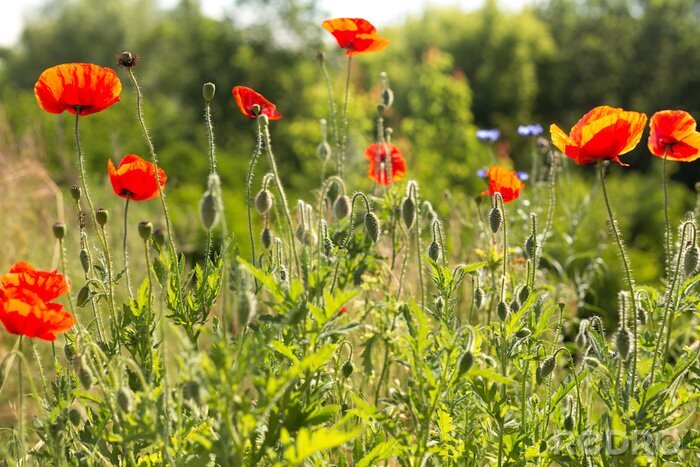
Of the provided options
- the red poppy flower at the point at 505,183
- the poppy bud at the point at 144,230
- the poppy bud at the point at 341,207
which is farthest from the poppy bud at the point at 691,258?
the poppy bud at the point at 144,230

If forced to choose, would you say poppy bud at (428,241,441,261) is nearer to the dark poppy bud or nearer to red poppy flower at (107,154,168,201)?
the dark poppy bud

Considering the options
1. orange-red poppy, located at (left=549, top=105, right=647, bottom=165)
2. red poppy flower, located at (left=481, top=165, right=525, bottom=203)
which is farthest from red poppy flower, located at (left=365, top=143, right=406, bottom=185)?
orange-red poppy, located at (left=549, top=105, right=647, bottom=165)

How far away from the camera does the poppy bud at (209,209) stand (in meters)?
1.35

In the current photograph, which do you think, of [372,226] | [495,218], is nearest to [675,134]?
[495,218]

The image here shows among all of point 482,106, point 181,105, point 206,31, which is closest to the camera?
point 206,31

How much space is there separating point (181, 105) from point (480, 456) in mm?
17897

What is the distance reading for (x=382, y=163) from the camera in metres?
2.44

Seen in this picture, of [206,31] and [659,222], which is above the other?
[206,31]

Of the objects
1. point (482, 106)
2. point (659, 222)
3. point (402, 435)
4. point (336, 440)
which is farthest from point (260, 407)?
point (482, 106)

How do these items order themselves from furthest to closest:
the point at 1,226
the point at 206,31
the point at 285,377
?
the point at 206,31, the point at 1,226, the point at 285,377

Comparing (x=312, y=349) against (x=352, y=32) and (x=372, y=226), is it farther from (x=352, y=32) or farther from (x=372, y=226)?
(x=352, y=32)

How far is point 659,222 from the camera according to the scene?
8.41 metres

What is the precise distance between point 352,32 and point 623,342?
1.19m

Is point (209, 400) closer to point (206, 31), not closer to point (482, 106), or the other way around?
point (206, 31)
